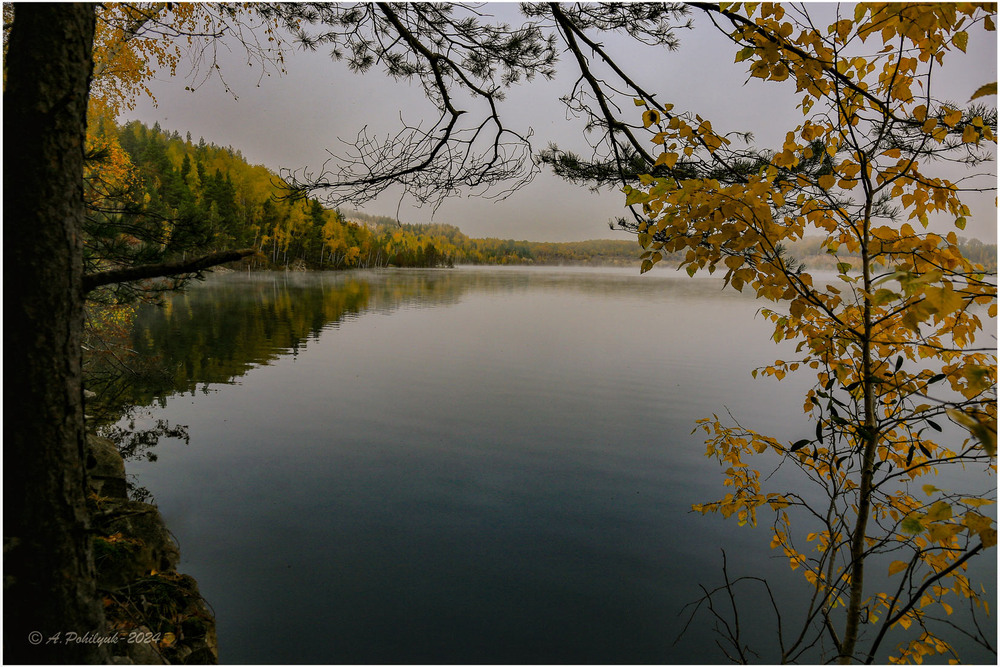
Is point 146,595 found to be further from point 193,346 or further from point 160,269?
point 193,346

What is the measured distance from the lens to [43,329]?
1.52 m

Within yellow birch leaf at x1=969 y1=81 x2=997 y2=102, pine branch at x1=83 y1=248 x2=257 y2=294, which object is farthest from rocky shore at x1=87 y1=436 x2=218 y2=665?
yellow birch leaf at x1=969 y1=81 x2=997 y2=102

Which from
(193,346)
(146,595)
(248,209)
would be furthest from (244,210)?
(146,595)

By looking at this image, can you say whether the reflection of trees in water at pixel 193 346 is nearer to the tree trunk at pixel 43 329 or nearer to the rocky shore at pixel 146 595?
the rocky shore at pixel 146 595

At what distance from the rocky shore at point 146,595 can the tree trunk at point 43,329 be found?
49cm

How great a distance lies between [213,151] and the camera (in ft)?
165

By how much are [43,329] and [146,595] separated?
85.1 inches

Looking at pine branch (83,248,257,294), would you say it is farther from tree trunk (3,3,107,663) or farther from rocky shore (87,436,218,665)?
rocky shore (87,436,218,665)

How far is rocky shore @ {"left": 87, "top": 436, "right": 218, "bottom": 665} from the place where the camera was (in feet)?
7.37

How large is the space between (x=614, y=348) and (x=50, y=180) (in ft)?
41.7

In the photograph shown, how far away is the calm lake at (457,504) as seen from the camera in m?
3.40

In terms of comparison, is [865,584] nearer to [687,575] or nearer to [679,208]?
[687,575]

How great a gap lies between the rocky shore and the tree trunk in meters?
0.49

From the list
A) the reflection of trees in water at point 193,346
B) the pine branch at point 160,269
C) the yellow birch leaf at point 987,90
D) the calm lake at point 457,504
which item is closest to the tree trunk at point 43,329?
the pine branch at point 160,269
